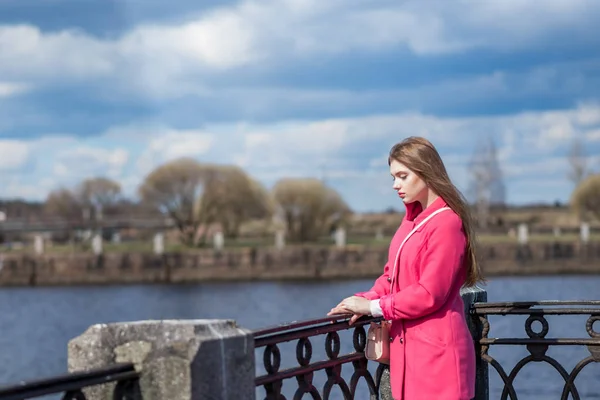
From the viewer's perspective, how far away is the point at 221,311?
1778 inches

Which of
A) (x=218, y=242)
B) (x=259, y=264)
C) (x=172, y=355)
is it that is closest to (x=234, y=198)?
(x=218, y=242)

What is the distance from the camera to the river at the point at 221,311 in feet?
79.6

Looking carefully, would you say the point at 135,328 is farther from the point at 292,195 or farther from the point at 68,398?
the point at 292,195

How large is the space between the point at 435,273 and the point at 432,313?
0.70 ft

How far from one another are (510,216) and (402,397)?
74.8m

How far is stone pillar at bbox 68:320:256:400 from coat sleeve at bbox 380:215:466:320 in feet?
2.63

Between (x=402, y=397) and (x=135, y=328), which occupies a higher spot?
(x=135, y=328)

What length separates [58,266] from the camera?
66688 mm

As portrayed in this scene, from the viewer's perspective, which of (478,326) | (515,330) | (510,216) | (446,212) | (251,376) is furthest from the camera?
(510,216)

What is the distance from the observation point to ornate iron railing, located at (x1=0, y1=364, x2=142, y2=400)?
10.3 feet

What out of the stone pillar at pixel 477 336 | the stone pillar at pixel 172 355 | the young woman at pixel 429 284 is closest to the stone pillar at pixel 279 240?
the stone pillar at pixel 477 336

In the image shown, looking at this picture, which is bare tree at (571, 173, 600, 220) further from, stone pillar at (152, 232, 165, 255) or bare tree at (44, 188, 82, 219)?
bare tree at (44, 188, 82, 219)

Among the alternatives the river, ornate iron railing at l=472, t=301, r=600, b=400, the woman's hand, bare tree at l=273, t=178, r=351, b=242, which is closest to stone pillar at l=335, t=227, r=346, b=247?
bare tree at l=273, t=178, r=351, b=242

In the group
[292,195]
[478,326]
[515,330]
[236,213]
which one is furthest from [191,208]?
[478,326]
